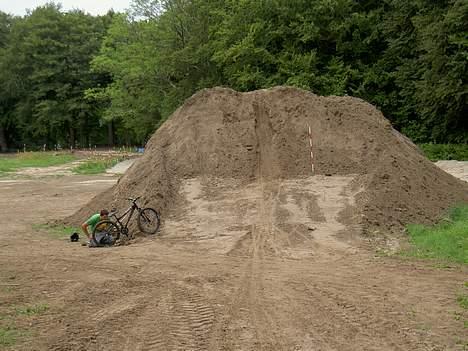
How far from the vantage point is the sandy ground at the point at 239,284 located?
6902 mm

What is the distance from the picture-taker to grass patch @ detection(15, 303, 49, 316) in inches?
311

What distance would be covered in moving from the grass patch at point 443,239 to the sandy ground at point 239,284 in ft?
2.42

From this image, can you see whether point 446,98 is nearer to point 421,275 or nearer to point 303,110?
point 303,110

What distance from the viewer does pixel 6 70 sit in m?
66.4

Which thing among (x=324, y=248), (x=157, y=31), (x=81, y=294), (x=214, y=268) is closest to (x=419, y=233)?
(x=324, y=248)

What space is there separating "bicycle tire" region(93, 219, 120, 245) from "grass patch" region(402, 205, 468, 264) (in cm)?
705

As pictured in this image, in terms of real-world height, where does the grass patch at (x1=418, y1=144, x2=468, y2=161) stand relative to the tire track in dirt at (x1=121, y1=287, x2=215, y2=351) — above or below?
→ above

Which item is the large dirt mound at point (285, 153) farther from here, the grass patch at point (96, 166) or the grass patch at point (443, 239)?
the grass patch at point (96, 166)

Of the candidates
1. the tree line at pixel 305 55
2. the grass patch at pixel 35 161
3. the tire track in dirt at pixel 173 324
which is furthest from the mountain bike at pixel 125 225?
the grass patch at pixel 35 161

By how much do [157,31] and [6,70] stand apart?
98.0 feet

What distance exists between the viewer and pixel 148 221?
14539 mm

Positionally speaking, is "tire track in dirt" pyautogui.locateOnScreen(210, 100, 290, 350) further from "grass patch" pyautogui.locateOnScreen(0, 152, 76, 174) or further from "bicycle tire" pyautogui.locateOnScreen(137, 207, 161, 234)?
"grass patch" pyautogui.locateOnScreen(0, 152, 76, 174)

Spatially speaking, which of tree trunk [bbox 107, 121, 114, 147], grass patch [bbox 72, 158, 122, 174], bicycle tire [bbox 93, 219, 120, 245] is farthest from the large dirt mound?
tree trunk [bbox 107, 121, 114, 147]

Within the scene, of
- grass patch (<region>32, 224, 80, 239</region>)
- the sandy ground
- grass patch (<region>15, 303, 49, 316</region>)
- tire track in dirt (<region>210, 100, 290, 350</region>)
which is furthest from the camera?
grass patch (<region>32, 224, 80, 239</region>)
